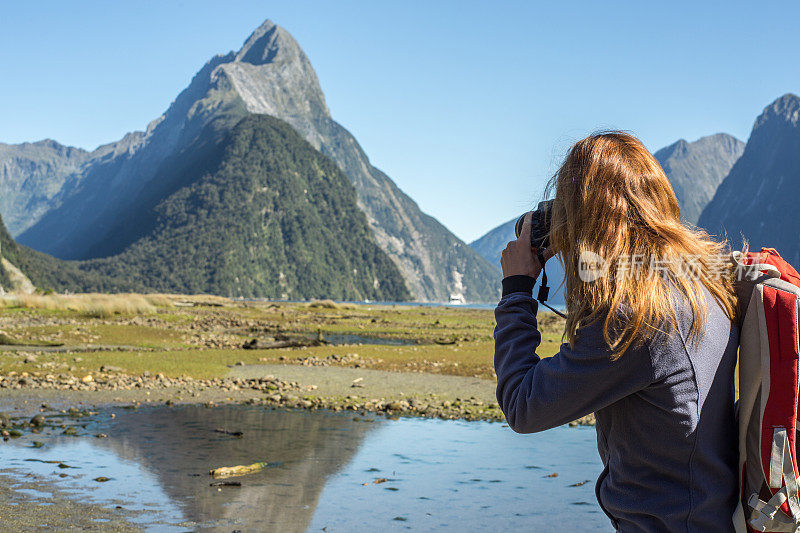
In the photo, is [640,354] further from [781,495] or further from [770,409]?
[781,495]

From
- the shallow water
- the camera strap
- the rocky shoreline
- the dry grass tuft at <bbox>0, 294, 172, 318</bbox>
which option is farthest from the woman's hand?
the dry grass tuft at <bbox>0, 294, 172, 318</bbox>

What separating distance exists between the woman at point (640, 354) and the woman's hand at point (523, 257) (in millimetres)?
140

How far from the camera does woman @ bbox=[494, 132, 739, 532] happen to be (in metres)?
1.98

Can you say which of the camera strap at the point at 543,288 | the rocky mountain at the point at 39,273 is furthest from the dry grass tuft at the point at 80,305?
the rocky mountain at the point at 39,273

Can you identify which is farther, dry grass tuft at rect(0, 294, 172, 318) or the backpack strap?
dry grass tuft at rect(0, 294, 172, 318)

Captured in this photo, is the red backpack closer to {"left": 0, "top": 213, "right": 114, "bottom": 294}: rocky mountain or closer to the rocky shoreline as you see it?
the rocky shoreline

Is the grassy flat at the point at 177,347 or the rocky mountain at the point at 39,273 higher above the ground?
the rocky mountain at the point at 39,273

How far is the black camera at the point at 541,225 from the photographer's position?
2321mm

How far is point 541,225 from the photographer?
2361 mm

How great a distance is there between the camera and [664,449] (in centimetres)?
206

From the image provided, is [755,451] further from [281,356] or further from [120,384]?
[281,356]

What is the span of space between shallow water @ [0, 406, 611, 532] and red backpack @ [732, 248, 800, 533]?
4.97m

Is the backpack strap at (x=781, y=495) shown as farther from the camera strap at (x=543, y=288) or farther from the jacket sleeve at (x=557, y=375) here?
the camera strap at (x=543, y=288)

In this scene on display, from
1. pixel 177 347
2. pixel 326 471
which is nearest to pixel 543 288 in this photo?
pixel 326 471
